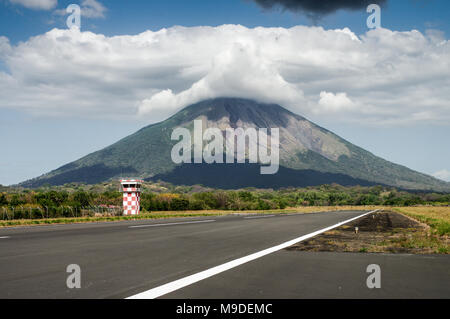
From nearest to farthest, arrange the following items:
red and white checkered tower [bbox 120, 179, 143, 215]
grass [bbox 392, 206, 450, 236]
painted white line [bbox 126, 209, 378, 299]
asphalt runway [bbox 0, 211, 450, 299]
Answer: painted white line [bbox 126, 209, 378, 299] → asphalt runway [bbox 0, 211, 450, 299] → grass [bbox 392, 206, 450, 236] → red and white checkered tower [bbox 120, 179, 143, 215]

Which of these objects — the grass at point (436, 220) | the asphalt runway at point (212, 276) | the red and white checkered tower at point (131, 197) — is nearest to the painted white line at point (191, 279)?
the asphalt runway at point (212, 276)

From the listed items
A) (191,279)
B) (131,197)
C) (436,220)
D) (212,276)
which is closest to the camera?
(191,279)

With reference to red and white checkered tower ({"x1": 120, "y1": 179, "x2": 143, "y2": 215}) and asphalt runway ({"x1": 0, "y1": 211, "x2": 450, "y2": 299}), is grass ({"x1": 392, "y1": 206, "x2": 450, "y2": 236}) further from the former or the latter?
red and white checkered tower ({"x1": 120, "y1": 179, "x2": 143, "y2": 215})


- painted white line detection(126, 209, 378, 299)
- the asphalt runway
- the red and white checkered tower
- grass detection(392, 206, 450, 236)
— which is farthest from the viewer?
the red and white checkered tower

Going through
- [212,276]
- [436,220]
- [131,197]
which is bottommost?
[436,220]

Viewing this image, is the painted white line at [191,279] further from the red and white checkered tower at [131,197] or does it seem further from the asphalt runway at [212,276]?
the red and white checkered tower at [131,197]

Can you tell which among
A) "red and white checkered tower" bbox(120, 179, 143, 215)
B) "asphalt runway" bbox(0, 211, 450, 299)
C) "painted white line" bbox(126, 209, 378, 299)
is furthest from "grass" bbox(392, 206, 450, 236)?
"red and white checkered tower" bbox(120, 179, 143, 215)

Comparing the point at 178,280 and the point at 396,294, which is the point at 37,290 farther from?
the point at 396,294

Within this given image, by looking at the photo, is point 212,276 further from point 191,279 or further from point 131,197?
point 131,197

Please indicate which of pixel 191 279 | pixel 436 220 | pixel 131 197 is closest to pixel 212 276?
pixel 191 279

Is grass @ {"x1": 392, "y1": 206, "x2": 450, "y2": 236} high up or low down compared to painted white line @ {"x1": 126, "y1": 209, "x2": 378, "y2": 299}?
down

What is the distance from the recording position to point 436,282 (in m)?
7.56

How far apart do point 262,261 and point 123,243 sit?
5605 mm
